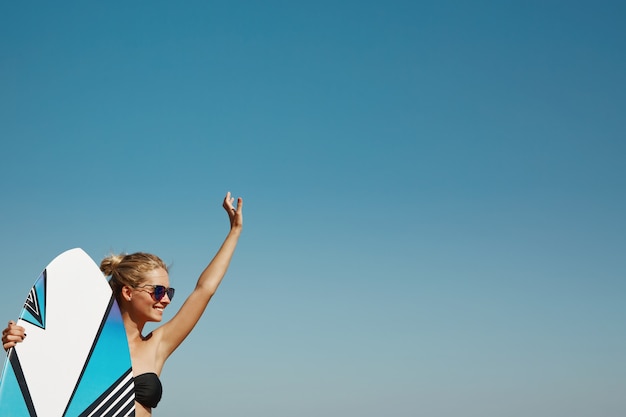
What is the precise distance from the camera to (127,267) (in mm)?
5078

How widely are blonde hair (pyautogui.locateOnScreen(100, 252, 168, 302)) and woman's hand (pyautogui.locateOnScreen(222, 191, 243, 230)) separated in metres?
0.66

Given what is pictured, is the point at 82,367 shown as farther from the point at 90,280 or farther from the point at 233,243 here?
the point at 233,243

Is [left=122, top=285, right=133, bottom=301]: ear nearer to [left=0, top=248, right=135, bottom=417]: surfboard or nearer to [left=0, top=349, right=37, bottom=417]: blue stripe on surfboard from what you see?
[left=0, top=248, right=135, bottom=417]: surfboard

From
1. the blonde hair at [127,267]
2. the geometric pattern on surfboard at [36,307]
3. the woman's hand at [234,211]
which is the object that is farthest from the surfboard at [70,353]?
the woman's hand at [234,211]

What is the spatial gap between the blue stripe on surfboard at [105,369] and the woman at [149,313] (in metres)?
0.06

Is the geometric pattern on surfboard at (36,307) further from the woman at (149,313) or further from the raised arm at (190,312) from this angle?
the raised arm at (190,312)

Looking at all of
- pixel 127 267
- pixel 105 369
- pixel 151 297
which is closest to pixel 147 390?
pixel 105 369

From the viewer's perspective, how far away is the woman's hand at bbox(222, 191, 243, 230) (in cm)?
546

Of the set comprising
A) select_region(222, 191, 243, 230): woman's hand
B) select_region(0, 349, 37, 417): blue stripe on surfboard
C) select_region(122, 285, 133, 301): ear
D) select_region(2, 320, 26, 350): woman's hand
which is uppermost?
select_region(222, 191, 243, 230): woman's hand

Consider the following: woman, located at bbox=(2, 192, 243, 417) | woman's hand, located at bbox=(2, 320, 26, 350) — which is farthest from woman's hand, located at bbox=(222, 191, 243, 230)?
woman's hand, located at bbox=(2, 320, 26, 350)

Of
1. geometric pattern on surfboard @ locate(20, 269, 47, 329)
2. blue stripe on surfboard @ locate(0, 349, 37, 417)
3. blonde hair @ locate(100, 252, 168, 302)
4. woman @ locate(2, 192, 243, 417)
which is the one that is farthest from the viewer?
geometric pattern on surfboard @ locate(20, 269, 47, 329)

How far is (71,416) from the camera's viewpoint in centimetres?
494

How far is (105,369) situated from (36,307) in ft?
2.36

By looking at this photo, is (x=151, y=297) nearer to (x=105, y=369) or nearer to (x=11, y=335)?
(x=105, y=369)
